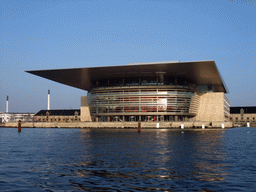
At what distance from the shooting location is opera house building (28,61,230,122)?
7206 cm

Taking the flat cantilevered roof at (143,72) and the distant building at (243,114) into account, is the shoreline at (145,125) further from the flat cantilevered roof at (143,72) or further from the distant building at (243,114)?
the distant building at (243,114)

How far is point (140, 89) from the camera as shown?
7831 cm

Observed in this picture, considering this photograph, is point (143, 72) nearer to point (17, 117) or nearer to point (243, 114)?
point (243, 114)

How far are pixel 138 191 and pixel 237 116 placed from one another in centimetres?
14382

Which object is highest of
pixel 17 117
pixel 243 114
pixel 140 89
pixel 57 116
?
pixel 140 89

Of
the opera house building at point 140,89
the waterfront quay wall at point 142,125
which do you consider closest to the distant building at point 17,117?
the waterfront quay wall at point 142,125

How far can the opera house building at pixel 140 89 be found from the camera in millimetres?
72062

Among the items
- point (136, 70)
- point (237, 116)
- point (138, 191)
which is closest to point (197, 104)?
point (136, 70)

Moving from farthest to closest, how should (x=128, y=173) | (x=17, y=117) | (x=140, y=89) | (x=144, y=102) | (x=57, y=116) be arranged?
1. (x=17, y=117)
2. (x=57, y=116)
3. (x=144, y=102)
4. (x=140, y=89)
5. (x=128, y=173)

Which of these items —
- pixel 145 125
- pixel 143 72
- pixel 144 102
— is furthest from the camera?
pixel 144 102

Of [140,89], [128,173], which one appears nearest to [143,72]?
[140,89]

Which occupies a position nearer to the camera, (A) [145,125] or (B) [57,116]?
(A) [145,125]

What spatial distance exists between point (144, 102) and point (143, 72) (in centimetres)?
970

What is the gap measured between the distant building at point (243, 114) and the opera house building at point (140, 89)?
6348cm
